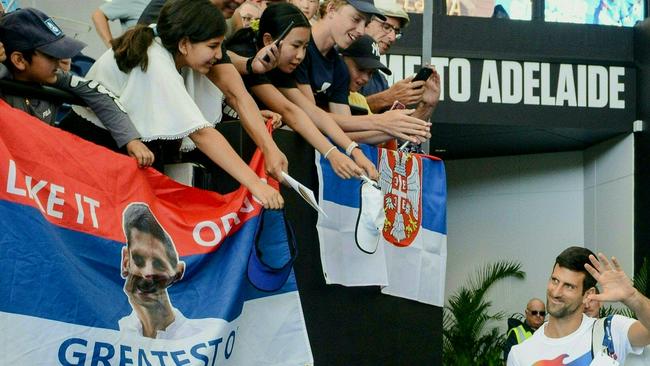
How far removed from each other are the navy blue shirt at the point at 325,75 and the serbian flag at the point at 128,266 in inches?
39.2

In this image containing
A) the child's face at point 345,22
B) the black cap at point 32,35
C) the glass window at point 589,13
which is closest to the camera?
the black cap at point 32,35

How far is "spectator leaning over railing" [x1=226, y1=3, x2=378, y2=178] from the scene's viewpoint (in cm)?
623

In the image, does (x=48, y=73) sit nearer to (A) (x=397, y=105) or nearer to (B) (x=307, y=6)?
(A) (x=397, y=105)

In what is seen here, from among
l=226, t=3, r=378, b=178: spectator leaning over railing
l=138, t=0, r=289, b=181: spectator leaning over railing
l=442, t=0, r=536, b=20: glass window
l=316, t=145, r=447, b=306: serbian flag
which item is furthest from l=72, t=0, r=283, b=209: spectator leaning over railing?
l=442, t=0, r=536, b=20: glass window

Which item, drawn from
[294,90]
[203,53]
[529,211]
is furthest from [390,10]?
[529,211]

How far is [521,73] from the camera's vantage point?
16.9m

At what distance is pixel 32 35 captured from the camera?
5148mm

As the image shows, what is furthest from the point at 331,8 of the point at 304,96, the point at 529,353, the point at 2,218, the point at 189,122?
the point at 2,218

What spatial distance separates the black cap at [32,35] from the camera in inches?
202

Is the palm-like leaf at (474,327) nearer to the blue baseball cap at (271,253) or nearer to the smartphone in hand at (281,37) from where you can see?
the smartphone in hand at (281,37)

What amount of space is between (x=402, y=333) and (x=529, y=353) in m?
1.05

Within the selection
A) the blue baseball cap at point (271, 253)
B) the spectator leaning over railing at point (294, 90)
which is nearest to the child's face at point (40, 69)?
the blue baseball cap at point (271, 253)

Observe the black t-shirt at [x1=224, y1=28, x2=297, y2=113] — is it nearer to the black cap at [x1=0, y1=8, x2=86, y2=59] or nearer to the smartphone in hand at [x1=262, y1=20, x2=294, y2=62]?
the smartphone in hand at [x1=262, y1=20, x2=294, y2=62]

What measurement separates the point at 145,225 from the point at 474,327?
12.5 meters
